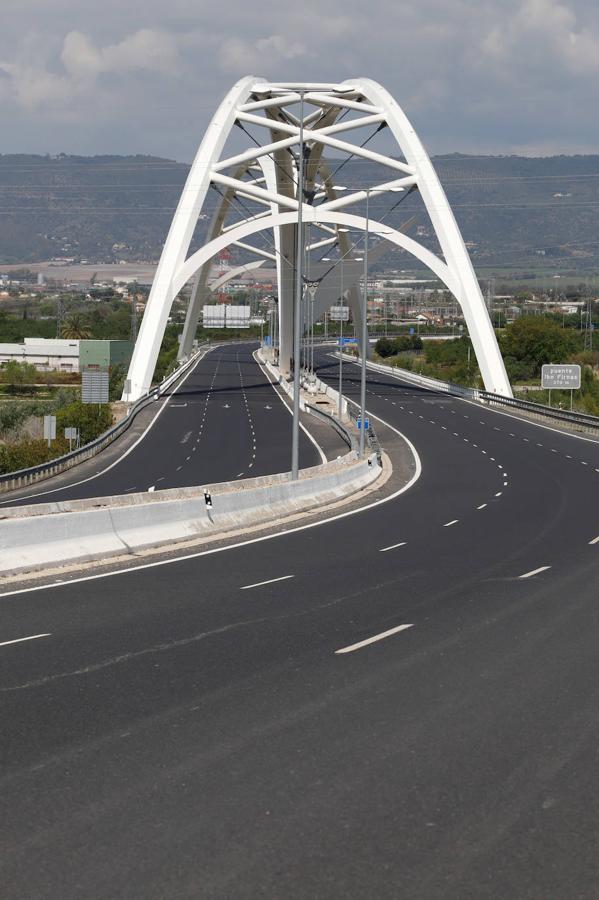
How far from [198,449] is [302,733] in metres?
45.9

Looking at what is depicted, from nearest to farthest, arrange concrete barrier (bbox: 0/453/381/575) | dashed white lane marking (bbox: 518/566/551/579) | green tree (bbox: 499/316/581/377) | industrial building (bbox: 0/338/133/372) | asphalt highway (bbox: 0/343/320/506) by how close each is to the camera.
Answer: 1. concrete barrier (bbox: 0/453/381/575)
2. dashed white lane marking (bbox: 518/566/551/579)
3. asphalt highway (bbox: 0/343/320/506)
4. green tree (bbox: 499/316/581/377)
5. industrial building (bbox: 0/338/133/372)

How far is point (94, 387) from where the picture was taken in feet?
266

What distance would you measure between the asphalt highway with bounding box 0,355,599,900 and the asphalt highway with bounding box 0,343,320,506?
851 inches

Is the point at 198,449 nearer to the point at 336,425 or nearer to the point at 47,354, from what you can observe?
the point at 336,425

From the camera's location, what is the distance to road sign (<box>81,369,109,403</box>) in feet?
262

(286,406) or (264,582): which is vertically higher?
(264,582)

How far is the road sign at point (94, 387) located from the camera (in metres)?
80.0


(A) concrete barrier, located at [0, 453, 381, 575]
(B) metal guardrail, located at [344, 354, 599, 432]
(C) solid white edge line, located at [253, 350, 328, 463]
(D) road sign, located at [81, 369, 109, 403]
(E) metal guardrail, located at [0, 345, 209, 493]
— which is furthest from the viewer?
(D) road sign, located at [81, 369, 109, 403]

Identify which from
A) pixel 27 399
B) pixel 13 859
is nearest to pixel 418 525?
pixel 13 859

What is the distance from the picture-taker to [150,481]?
43.3 m

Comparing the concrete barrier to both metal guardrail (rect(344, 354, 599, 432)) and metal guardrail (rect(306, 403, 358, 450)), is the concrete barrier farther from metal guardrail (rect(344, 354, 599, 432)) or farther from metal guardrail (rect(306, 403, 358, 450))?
metal guardrail (rect(344, 354, 599, 432))

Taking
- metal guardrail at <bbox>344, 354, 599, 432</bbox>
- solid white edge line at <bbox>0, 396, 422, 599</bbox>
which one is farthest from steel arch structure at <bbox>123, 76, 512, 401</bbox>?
solid white edge line at <bbox>0, 396, 422, 599</bbox>

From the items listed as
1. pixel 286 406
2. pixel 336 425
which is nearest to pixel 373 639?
pixel 336 425

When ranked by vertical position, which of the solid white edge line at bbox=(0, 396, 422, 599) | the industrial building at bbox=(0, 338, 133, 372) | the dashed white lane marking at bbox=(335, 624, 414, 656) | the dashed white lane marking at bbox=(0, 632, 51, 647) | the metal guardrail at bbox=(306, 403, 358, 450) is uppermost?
the dashed white lane marking at bbox=(0, 632, 51, 647)
